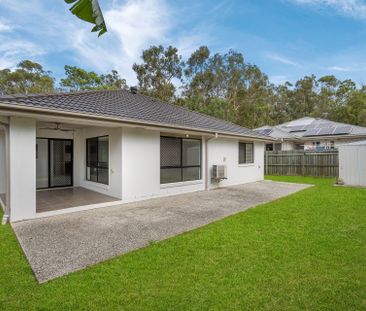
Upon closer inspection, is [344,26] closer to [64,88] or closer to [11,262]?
[11,262]

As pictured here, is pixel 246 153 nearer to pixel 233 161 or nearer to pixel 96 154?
pixel 233 161

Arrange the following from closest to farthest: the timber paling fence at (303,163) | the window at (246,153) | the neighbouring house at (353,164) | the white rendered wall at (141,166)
Answer: 1. the white rendered wall at (141,166)
2. the neighbouring house at (353,164)
3. the window at (246,153)
4. the timber paling fence at (303,163)

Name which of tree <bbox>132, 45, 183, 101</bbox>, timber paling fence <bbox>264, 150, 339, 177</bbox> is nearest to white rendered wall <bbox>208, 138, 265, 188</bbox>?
timber paling fence <bbox>264, 150, 339, 177</bbox>

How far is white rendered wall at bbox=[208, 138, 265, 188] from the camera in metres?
11.4

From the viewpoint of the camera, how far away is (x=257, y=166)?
1447cm

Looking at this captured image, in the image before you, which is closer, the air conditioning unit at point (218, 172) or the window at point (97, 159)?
the window at point (97, 159)

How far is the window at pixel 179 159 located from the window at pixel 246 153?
11.7ft

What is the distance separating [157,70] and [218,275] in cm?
3051

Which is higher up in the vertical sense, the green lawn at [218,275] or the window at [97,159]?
the window at [97,159]

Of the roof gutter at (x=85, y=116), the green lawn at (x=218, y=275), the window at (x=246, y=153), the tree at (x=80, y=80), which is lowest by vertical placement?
the green lawn at (x=218, y=275)

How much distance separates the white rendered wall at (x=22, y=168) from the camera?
5898 mm

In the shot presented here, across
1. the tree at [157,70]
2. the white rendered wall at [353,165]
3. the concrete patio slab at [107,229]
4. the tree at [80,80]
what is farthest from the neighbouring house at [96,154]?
the tree at [80,80]

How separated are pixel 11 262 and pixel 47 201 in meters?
4.32

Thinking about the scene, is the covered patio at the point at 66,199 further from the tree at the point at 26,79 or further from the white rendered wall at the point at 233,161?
the tree at the point at 26,79
